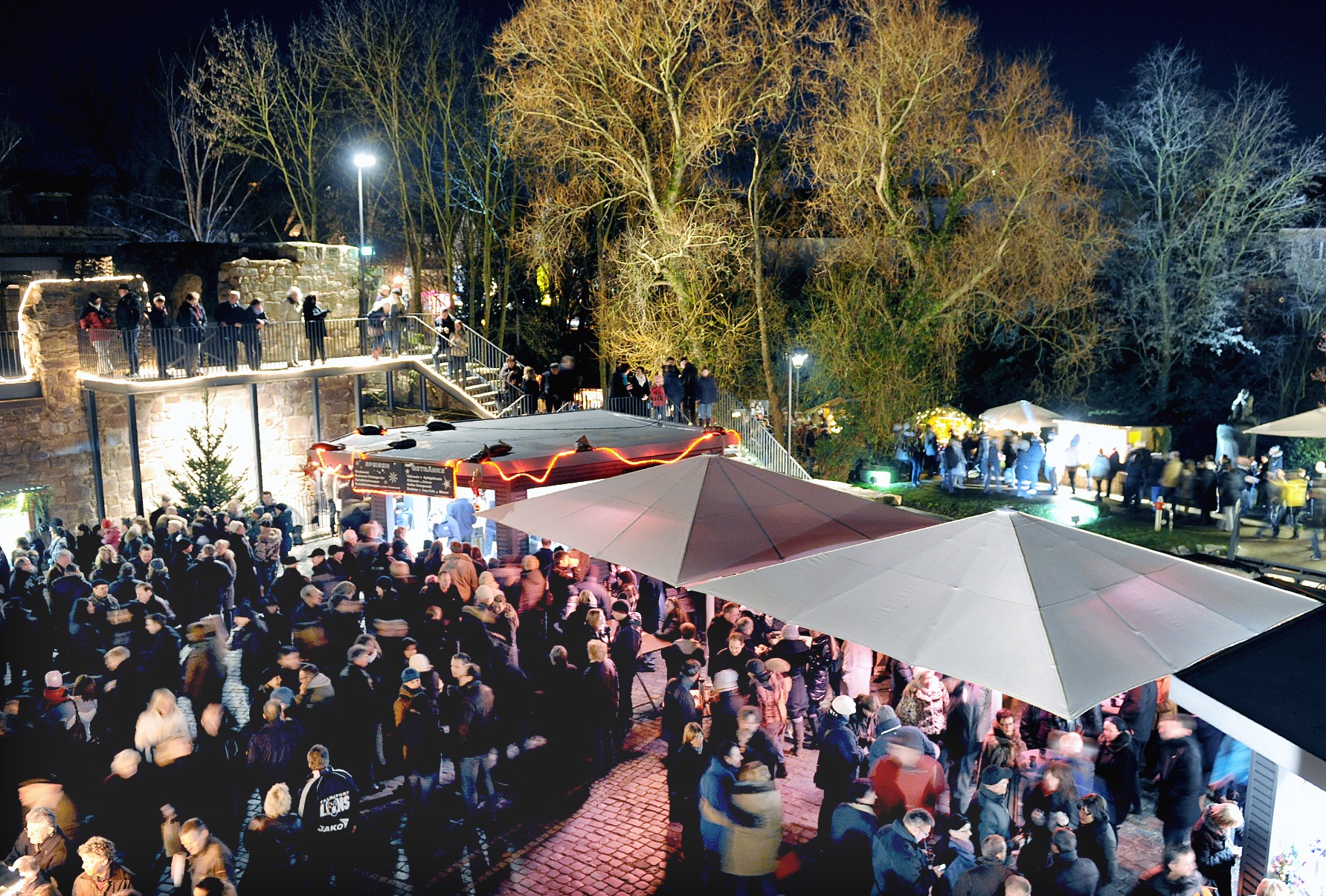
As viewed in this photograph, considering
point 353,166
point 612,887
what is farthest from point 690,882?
point 353,166

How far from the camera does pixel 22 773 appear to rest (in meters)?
6.07

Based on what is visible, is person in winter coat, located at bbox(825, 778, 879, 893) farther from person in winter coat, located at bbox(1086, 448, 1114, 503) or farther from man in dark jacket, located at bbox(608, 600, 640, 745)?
person in winter coat, located at bbox(1086, 448, 1114, 503)

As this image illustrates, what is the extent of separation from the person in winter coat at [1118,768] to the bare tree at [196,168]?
35922 mm

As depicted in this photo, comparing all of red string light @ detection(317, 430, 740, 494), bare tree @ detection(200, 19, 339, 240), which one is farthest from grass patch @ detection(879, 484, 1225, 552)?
bare tree @ detection(200, 19, 339, 240)

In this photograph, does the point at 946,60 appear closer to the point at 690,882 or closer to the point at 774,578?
the point at 774,578

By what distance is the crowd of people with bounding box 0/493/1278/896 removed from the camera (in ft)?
18.5

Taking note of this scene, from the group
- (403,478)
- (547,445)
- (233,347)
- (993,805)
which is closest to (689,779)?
(993,805)

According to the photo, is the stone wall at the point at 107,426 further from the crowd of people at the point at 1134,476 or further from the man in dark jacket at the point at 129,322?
the crowd of people at the point at 1134,476

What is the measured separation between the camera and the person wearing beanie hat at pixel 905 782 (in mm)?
5945

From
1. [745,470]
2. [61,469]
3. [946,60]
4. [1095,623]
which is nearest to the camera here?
[1095,623]

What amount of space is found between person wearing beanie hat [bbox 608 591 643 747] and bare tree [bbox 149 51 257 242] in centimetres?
3252

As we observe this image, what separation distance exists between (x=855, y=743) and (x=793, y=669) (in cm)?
218

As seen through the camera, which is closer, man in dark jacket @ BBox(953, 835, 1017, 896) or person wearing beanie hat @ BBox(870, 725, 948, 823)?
man in dark jacket @ BBox(953, 835, 1017, 896)

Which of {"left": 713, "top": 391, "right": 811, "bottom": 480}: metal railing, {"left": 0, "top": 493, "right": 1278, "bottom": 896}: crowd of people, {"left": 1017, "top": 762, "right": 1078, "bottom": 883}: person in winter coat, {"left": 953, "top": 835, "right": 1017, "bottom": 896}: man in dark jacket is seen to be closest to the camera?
{"left": 953, "top": 835, "right": 1017, "bottom": 896}: man in dark jacket
